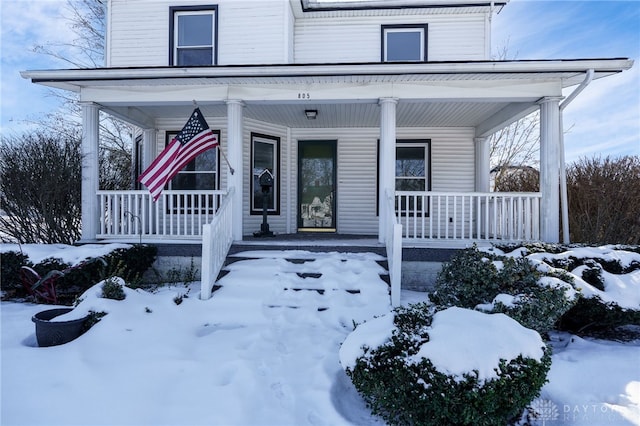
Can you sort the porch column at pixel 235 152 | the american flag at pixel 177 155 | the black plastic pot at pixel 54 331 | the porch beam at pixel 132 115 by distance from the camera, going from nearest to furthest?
the black plastic pot at pixel 54 331, the american flag at pixel 177 155, the porch column at pixel 235 152, the porch beam at pixel 132 115

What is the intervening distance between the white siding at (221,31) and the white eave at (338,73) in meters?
2.08

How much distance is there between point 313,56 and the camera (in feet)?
28.6

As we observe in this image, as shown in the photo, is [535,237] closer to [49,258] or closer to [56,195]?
[49,258]

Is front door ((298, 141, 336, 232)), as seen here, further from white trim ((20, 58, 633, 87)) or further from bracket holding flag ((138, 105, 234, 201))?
bracket holding flag ((138, 105, 234, 201))

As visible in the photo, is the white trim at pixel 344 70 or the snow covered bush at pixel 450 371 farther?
the white trim at pixel 344 70

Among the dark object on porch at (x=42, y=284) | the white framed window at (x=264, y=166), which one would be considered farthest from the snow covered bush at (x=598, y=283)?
the dark object on porch at (x=42, y=284)

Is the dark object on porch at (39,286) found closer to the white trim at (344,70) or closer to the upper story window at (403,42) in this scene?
the white trim at (344,70)

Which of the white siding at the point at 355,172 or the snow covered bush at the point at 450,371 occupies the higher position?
the white siding at the point at 355,172

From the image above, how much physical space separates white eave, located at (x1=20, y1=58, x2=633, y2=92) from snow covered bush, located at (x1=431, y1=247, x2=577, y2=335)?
9.84 ft

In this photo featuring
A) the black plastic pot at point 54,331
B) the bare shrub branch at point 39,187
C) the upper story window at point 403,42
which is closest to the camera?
the black plastic pot at point 54,331

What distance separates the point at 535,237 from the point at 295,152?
17.6ft

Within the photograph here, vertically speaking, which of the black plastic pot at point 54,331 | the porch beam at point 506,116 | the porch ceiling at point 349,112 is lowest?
the black plastic pot at point 54,331

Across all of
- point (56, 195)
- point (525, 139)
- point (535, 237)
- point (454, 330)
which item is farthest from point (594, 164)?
point (56, 195)

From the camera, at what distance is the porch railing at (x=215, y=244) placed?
16.4 feet
